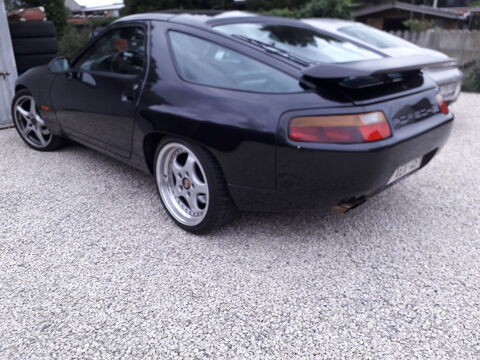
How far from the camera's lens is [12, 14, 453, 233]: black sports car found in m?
2.25

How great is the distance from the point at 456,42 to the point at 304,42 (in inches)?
372

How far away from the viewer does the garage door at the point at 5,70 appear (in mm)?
5660

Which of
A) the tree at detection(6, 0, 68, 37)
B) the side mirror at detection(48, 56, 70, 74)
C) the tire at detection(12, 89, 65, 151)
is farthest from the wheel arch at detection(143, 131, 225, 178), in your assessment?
the tree at detection(6, 0, 68, 37)

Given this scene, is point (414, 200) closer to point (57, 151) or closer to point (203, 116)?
point (203, 116)

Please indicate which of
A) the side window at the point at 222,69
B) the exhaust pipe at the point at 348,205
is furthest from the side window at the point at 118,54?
the exhaust pipe at the point at 348,205

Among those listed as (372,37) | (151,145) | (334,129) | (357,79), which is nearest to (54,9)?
(372,37)

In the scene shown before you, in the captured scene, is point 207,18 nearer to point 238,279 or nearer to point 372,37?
point 238,279

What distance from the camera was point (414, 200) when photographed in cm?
350

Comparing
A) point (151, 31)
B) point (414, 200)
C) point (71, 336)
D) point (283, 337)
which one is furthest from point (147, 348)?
point (414, 200)

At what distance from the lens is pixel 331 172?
227cm

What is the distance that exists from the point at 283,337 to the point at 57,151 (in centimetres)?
365

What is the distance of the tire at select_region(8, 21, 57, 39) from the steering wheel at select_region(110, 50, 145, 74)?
4.01 metres

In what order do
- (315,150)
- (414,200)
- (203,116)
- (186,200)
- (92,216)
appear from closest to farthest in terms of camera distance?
(315,150)
(203,116)
(186,200)
(92,216)
(414,200)

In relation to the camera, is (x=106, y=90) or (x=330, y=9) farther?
(x=330, y=9)
